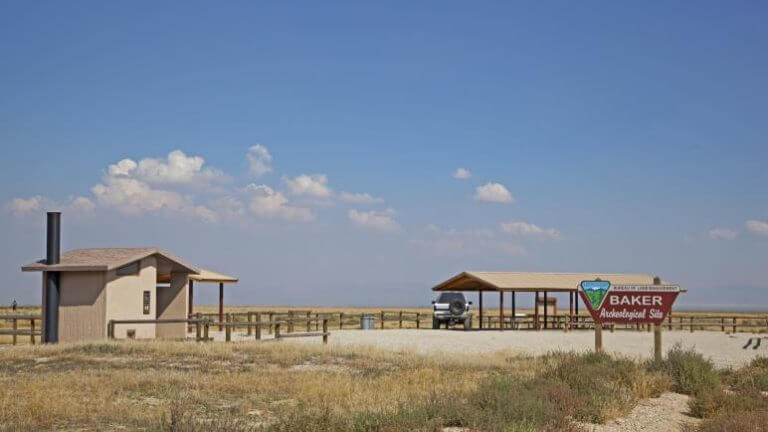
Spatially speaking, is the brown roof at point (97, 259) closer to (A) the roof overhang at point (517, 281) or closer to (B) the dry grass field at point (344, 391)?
(B) the dry grass field at point (344, 391)

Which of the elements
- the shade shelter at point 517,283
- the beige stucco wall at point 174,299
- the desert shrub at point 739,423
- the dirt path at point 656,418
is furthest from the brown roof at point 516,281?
the desert shrub at point 739,423

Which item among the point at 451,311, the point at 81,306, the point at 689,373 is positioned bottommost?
the point at 451,311

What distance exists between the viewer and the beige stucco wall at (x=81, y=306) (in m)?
28.0

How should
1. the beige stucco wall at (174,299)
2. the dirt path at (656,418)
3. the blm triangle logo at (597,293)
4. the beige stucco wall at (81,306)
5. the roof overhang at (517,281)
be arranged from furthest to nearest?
the roof overhang at (517,281)
the beige stucco wall at (174,299)
the beige stucco wall at (81,306)
the blm triangle logo at (597,293)
the dirt path at (656,418)

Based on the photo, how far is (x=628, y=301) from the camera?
66.5 ft

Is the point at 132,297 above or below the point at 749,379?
above

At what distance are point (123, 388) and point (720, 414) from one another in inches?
394

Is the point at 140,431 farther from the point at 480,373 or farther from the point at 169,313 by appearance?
the point at 169,313

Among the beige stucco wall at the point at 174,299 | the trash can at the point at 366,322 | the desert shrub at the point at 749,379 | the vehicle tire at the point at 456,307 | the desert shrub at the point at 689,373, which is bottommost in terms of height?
the trash can at the point at 366,322

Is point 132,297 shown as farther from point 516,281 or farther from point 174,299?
point 516,281

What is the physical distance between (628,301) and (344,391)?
8.43 m

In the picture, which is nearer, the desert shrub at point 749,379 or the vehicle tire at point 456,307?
the desert shrub at point 749,379

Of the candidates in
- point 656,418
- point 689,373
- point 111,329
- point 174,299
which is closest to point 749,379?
point 689,373

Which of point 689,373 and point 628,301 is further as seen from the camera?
point 628,301
